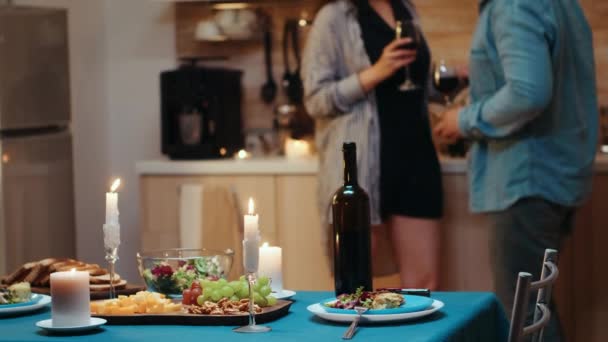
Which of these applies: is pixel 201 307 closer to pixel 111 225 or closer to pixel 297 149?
pixel 111 225

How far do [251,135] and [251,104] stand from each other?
0.17 meters

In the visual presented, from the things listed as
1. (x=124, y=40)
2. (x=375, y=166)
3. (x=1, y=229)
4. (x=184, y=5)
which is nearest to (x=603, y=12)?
(x=375, y=166)

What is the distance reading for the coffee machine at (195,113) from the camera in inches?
169

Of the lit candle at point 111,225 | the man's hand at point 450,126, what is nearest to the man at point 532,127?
the man's hand at point 450,126

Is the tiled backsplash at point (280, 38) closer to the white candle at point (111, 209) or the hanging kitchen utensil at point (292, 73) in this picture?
the hanging kitchen utensil at point (292, 73)

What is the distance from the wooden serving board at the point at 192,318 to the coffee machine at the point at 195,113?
7.41 feet

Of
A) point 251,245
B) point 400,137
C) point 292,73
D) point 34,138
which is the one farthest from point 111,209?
point 292,73

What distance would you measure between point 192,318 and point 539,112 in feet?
4.38

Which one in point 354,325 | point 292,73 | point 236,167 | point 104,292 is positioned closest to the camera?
point 354,325

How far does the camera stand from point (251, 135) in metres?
4.55

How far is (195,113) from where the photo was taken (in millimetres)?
4324

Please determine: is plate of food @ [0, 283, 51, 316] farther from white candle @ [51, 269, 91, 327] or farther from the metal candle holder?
white candle @ [51, 269, 91, 327]

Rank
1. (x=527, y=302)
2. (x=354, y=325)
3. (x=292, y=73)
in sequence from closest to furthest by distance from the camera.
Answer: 1. (x=527, y=302)
2. (x=354, y=325)
3. (x=292, y=73)

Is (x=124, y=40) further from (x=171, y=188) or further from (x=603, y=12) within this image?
(x=603, y=12)
